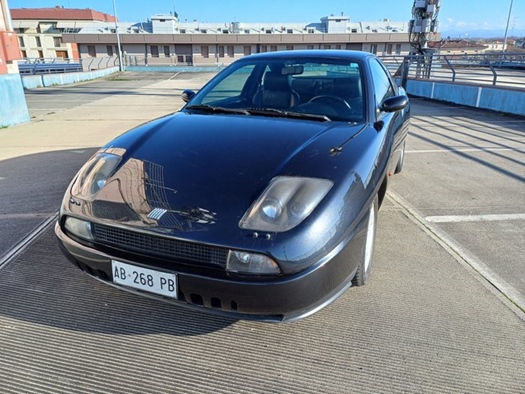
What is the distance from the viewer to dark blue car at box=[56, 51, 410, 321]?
1.71 meters

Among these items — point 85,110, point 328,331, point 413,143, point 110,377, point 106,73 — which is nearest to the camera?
point 110,377

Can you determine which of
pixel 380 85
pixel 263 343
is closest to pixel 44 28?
pixel 380 85

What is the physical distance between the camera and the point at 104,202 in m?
1.95

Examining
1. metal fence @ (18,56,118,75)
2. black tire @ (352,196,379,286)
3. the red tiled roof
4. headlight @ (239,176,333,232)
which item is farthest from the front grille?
the red tiled roof

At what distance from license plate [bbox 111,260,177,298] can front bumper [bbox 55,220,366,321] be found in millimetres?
28

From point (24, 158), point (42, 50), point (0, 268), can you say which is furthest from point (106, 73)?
point (42, 50)

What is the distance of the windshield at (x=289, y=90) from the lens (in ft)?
9.40

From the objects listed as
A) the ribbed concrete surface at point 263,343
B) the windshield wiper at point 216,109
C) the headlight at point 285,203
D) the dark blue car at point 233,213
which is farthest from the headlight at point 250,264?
the windshield wiper at point 216,109

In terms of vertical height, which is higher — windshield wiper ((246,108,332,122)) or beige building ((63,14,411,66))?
beige building ((63,14,411,66))

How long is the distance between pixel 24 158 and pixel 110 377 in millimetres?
4954

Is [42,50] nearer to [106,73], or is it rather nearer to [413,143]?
[106,73]

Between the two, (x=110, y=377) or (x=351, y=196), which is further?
(x=351, y=196)

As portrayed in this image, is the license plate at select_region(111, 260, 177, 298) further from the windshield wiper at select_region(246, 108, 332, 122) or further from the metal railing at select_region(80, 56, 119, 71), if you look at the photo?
the metal railing at select_region(80, 56, 119, 71)

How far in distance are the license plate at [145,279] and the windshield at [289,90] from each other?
4.92ft
